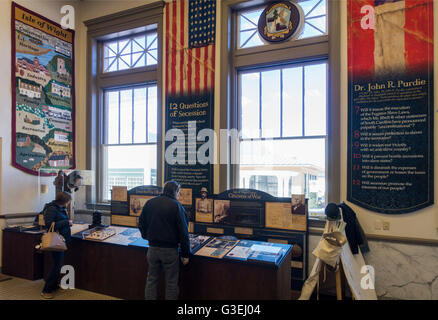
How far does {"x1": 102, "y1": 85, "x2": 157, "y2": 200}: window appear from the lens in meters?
5.80

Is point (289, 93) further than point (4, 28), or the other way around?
point (4, 28)

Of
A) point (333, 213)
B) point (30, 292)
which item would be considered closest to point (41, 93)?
point (30, 292)

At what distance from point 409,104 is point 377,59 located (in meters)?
0.73

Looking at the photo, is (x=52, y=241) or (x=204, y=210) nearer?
(x=52, y=241)

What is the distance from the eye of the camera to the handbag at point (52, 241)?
12.5 ft

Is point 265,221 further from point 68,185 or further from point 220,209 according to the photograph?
point 68,185

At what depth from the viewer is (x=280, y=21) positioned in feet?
15.2

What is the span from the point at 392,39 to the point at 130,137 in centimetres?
475

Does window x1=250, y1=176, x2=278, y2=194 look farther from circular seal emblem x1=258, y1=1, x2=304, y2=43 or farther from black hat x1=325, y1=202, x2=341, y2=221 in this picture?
circular seal emblem x1=258, y1=1, x2=304, y2=43

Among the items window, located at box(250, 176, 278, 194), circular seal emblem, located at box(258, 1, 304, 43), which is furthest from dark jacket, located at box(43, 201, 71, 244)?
circular seal emblem, located at box(258, 1, 304, 43)

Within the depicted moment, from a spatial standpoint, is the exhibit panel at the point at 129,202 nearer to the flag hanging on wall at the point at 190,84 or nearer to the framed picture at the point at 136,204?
the framed picture at the point at 136,204

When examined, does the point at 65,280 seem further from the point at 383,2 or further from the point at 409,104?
the point at 383,2

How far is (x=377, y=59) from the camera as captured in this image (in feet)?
13.0
